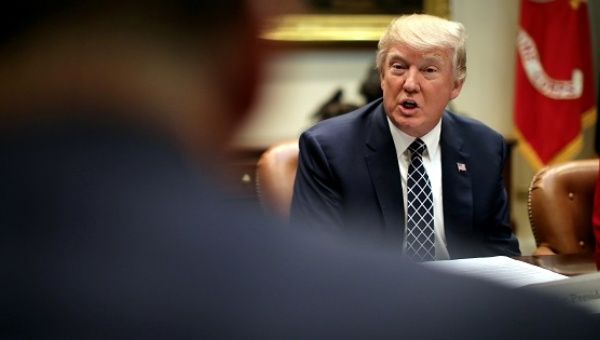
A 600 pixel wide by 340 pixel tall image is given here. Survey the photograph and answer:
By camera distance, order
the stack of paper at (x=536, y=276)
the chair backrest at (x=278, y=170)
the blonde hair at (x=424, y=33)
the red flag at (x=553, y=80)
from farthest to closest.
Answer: the red flag at (x=553, y=80) < the chair backrest at (x=278, y=170) < the blonde hair at (x=424, y=33) < the stack of paper at (x=536, y=276)

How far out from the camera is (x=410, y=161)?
222cm

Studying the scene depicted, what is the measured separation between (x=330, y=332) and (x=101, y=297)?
0.15 metres

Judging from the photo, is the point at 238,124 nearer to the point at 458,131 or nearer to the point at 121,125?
the point at 121,125

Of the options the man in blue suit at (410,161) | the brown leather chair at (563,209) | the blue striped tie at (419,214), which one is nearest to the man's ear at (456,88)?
the man in blue suit at (410,161)

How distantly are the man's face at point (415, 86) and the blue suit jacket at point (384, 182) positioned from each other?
0.06 metres

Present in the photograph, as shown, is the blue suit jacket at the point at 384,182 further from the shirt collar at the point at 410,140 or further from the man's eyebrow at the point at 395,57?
the man's eyebrow at the point at 395,57

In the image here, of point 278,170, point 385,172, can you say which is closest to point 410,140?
point 385,172

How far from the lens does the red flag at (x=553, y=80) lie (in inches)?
179

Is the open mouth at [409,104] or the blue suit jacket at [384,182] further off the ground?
the open mouth at [409,104]

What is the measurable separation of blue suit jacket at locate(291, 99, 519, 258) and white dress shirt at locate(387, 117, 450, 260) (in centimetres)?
2

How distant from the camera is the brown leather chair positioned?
2494mm

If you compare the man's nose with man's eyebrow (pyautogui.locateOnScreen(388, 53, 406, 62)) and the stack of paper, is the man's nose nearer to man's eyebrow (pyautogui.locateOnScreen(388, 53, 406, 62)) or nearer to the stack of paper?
man's eyebrow (pyautogui.locateOnScreen(388, 53, 406, 62))

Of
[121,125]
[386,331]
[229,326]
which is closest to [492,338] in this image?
[386,331]

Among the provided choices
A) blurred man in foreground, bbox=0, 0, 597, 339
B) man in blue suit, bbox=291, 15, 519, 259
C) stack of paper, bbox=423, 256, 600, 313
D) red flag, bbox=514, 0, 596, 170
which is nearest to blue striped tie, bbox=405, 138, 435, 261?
man in blue suit, bbox=291, 15, 519, 259
